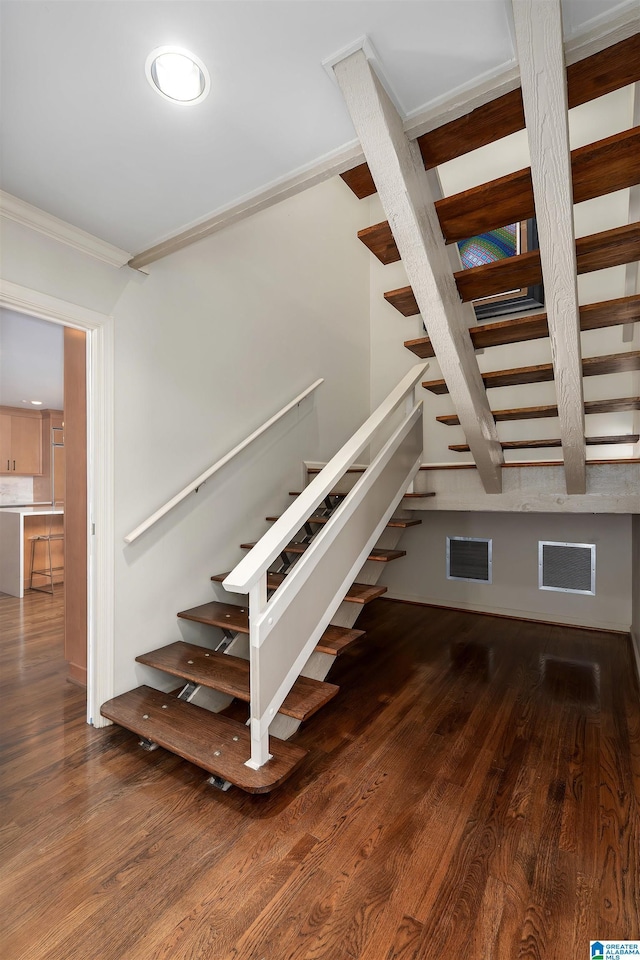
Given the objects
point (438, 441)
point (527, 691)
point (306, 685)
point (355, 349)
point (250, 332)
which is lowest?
point (527, 691)

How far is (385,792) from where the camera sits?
5.77 ft

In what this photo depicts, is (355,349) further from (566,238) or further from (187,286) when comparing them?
(566,238)

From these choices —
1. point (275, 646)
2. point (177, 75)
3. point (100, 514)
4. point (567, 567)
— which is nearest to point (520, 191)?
point (177, 75)

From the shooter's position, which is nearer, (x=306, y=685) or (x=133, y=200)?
(x=133, y=200)

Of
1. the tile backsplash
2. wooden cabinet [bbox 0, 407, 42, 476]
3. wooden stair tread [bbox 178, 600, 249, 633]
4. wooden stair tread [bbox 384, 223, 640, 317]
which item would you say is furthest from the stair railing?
the tile backsplash

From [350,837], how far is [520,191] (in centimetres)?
226

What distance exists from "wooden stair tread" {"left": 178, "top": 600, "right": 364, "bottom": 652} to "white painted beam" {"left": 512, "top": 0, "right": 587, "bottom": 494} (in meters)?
1.46

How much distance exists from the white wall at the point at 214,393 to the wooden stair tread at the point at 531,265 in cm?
130

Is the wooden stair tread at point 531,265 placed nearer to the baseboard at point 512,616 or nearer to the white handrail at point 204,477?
the white handrail at point 204,477

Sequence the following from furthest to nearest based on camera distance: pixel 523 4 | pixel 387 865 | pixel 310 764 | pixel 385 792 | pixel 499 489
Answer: pixel 499 489, pixel 310 764, pixel 385 792, pixel 387 865, pixel 523 4

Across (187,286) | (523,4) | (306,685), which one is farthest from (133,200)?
(306,685)

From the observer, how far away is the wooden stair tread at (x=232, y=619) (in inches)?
88.0

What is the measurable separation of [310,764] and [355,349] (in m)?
3.81

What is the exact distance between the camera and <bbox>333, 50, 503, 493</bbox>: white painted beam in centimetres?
129
